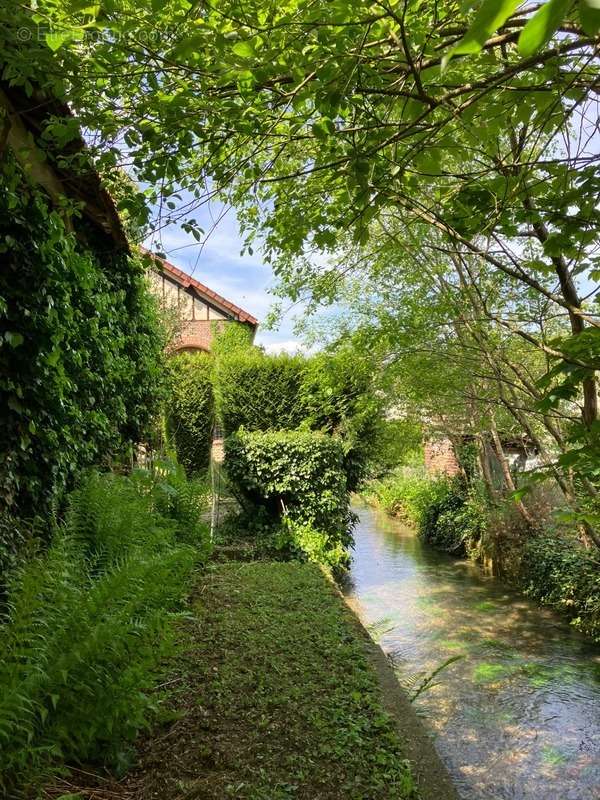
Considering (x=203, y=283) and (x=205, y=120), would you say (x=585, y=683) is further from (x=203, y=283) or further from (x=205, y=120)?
(x=203, y=283)

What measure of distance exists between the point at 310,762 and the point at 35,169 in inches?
186

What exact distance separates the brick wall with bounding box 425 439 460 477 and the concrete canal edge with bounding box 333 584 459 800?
36.0 ft

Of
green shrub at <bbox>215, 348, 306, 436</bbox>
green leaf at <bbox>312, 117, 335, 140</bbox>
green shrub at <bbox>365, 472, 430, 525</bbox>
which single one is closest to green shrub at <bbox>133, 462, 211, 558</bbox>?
green leaf at <bbox>312, 117, 335, 140</bbox>

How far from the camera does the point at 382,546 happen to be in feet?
46.8

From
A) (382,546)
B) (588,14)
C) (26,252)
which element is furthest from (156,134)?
(382,546)

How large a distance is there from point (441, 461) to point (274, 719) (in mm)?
15238

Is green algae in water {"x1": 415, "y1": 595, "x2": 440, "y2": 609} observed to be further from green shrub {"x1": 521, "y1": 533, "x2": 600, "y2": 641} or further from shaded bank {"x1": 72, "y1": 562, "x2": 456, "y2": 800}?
shaded bank {"x1": 72, "y1": 562, "x2": 456, "y2": 800}

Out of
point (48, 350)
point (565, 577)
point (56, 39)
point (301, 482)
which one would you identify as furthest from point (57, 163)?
point (565, 577)

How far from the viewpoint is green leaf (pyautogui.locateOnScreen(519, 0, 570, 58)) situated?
2.27 feet

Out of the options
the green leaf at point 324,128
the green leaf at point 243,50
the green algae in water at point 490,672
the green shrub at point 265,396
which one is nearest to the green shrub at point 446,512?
the green shrub at point 265,396

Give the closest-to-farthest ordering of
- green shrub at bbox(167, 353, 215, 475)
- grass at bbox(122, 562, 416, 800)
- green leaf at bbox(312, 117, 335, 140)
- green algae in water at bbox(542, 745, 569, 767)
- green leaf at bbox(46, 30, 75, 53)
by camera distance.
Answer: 1. green leaf at bbox(46, 30, 75, 53)
2. green leaf at bbox(312, 117, 335, 140)
3. grass at bbox(122, 562, 416, 800)
4. green algae in water at bbox(542, 745, 569, 767)
5. green shrub at bbox(167, 353, 215, 475)

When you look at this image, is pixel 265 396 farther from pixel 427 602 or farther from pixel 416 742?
pixel 416 742

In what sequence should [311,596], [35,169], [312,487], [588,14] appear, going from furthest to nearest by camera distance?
[312,487]
[311,596]
[35,169]
[588,14]

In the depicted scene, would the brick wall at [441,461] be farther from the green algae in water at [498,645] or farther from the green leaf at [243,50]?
the green leaf at [243,50]
